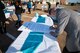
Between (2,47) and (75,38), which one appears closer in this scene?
(75,38)

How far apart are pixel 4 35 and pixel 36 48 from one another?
5.43 meters

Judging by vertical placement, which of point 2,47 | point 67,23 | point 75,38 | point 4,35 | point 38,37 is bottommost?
point 4,35

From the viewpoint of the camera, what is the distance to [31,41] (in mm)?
3682

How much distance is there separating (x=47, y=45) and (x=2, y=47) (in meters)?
3.36

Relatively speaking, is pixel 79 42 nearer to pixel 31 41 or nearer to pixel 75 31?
pixel 75 31

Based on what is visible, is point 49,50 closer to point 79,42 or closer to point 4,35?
point 79,42

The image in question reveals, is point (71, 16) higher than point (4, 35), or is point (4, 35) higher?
point (71, 16)

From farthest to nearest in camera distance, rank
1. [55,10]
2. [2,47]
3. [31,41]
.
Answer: [2,47], [31,41], [55,10]

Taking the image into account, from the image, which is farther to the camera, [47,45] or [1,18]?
[1,18]

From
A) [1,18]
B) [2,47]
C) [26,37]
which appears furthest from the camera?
[1,18]

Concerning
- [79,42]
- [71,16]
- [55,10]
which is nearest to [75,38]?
[79,42]

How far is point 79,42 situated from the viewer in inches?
129

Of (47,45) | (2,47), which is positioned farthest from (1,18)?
(47,45)

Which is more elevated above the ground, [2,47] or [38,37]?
[38,37]
